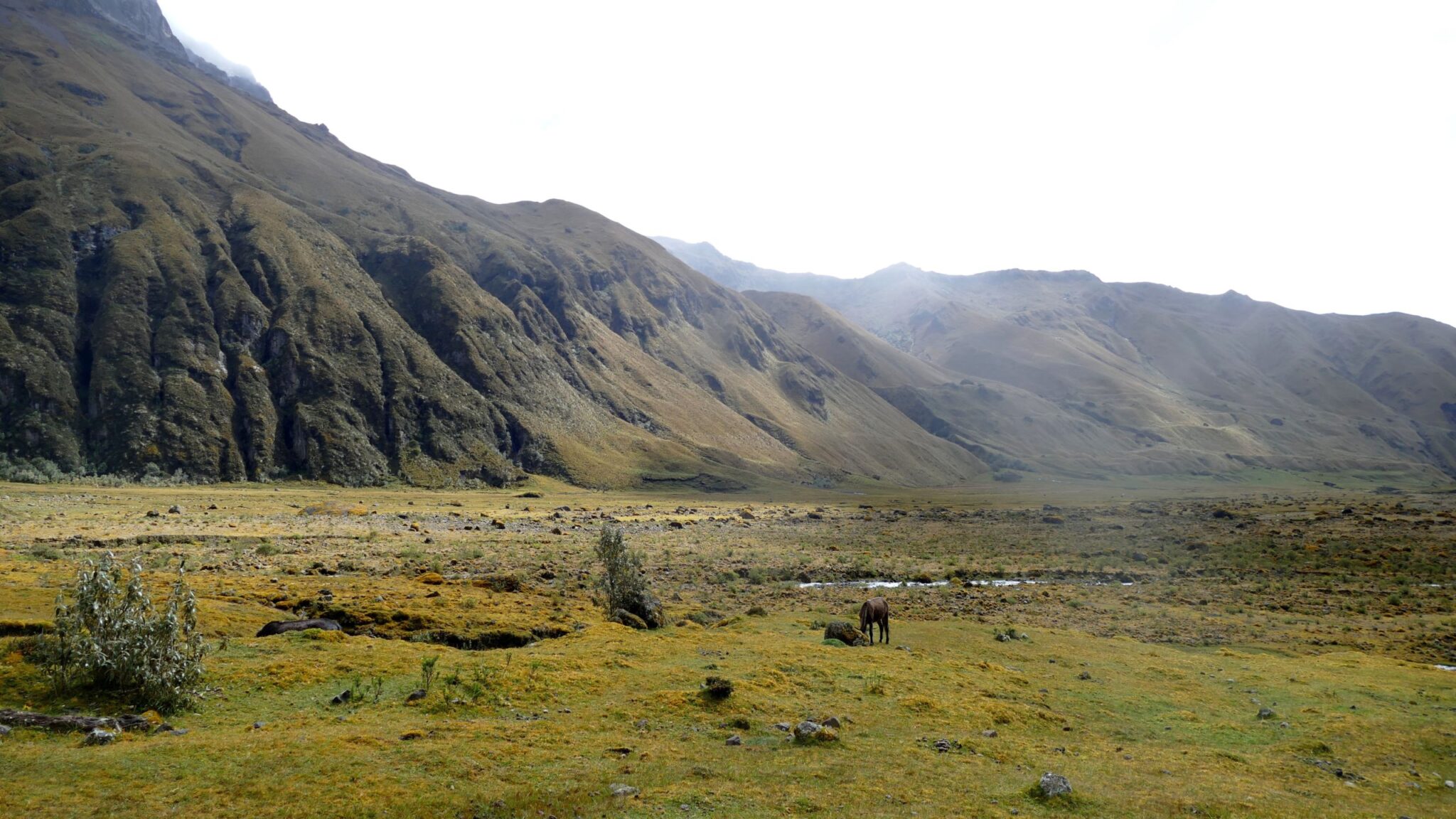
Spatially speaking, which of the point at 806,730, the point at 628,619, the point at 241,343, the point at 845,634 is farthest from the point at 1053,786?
the point at 241,343

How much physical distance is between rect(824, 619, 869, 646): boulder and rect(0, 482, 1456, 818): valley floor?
1390 mm

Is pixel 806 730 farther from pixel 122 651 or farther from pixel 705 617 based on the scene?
pixel 705 617

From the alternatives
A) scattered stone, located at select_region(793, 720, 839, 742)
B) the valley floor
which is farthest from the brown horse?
scattered stone, located at select_region(793, 720, 839, 742)

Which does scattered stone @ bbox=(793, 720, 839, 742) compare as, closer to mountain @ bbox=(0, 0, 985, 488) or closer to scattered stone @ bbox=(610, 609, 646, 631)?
scattered stone @ bbox=(610, 609, 646, 631)

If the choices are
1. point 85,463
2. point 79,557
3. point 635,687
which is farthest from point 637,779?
point 85,463

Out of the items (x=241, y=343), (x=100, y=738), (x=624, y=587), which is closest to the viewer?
(x=100, y=738)

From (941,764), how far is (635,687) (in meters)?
8.06

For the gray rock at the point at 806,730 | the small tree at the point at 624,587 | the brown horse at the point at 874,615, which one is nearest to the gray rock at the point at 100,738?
the gray rock at the point at 806,730

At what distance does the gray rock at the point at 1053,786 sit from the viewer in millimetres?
12633

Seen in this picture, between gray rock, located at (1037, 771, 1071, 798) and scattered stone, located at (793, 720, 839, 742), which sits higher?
gray rock, located at (1037, 771, 1071, 798)

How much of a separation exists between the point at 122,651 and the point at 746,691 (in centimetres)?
1382

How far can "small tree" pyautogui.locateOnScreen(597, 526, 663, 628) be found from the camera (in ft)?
94.0

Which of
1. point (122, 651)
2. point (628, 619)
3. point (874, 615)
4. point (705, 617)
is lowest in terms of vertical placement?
point (705, 617)

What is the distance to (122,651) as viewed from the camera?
44.5 ft
